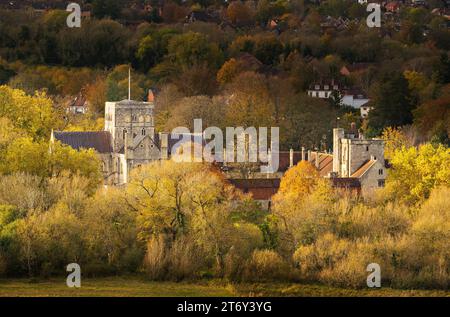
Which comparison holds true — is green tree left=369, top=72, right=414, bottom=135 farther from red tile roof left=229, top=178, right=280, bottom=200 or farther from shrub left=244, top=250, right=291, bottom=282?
shrub left=244, top=250, right=291, bottom=282

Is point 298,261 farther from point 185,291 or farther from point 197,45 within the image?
point 197,45

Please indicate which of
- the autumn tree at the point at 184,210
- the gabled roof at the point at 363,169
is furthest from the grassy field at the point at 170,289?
the gabled roof at the point at 363,169

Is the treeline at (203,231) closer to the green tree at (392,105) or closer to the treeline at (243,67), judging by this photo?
the treeline at (243,67)

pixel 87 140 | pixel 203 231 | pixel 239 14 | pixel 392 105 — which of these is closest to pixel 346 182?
pixel 203 231

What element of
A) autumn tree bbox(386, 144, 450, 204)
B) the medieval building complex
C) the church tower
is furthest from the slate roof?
the church tower

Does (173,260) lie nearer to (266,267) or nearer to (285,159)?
(266,267)
